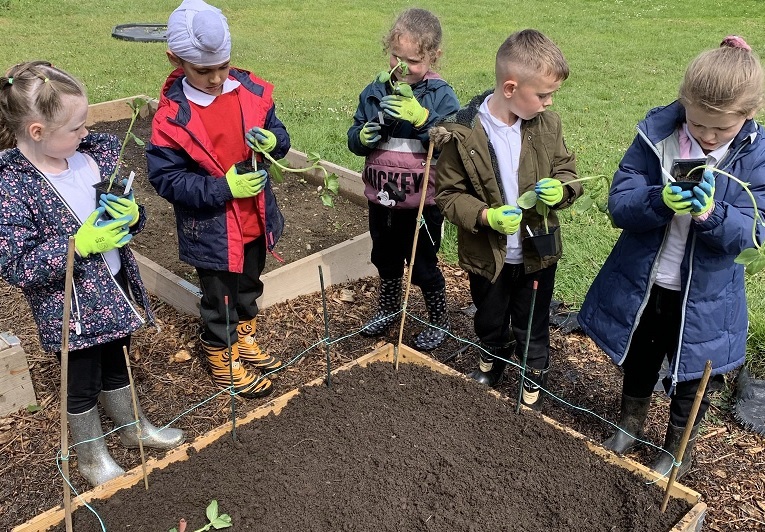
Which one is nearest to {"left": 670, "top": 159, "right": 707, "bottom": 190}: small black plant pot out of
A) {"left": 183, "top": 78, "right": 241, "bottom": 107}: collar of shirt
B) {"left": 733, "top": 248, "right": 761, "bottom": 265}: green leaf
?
{"left": 733, "top": 248, "right": 761, "bottom": 265}: green leaf

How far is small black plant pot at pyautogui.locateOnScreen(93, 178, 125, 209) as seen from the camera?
2512 millimetres

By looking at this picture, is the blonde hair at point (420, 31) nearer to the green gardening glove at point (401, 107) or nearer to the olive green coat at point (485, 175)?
the green gardening glove at point (401, 107)

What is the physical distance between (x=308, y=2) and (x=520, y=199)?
14.5 m

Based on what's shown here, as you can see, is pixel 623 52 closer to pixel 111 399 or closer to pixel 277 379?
pixel 277 379

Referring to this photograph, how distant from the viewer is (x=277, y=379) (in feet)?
11.8

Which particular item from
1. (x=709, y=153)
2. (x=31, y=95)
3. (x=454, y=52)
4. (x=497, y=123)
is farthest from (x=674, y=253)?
(x=454, y=52)

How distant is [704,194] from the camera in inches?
87.1

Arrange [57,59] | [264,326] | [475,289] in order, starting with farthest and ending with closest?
1. [57,59]
2. [264,326]
3. [475,289]

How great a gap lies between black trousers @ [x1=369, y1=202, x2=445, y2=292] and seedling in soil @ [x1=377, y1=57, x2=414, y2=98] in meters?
0.63

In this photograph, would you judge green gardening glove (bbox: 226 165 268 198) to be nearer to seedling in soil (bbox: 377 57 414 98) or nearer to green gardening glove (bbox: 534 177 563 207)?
seedling in soil (bbox: 377 57 414 98)

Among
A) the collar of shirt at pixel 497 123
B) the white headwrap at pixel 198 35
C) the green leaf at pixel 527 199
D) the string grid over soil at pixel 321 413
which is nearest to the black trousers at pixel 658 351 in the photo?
the string grid over soil at pixel 321 413

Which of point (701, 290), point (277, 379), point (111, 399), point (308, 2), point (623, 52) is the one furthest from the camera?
point (308, 2)

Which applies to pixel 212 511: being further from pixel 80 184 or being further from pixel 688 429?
pixel 688 429

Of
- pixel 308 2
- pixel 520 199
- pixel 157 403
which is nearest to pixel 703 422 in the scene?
pixel 520 199
